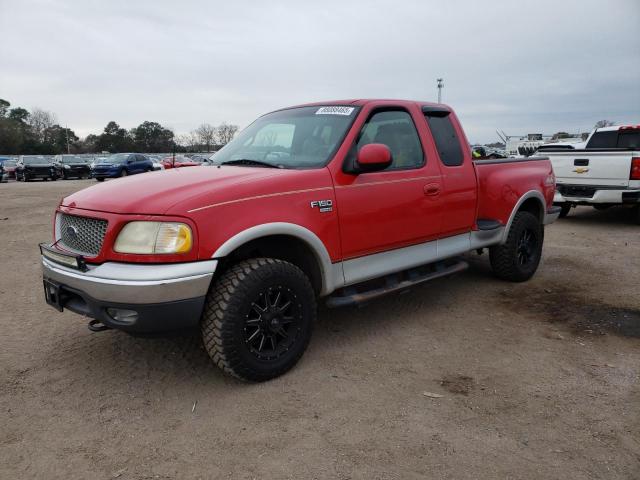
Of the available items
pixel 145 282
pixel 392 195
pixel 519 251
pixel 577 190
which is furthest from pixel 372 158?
pixel 577 190

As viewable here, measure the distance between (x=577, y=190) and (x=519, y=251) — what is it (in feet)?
16.5

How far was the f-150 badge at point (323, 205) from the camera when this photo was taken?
340 centimetres

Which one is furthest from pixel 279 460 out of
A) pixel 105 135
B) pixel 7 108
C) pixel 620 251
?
pixel 7 108

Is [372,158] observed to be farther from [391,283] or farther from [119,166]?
[119,166]

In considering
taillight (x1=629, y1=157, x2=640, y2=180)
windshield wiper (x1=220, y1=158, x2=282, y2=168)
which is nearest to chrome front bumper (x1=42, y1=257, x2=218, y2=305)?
windshield wiper (x1=220, y1=158, x2=282, y2=168)

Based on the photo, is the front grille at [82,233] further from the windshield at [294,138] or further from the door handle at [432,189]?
the door handle at [432,189]

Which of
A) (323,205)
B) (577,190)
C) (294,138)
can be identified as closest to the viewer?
(323,205)

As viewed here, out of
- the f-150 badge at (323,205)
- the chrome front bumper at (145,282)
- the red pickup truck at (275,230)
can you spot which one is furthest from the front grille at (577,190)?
the chrome front bumper at (145,282)

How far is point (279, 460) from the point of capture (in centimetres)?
251

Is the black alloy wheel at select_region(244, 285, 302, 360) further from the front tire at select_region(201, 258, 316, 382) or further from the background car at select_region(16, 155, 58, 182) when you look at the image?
the background car at select_region(16, 155, 58, 182)

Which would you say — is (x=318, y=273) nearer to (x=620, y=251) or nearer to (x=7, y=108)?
(x=620, y=251)

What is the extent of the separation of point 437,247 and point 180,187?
2386 mm

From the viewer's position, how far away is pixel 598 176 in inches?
367

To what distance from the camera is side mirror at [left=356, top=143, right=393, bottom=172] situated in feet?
11.5
